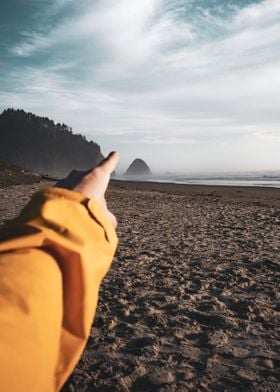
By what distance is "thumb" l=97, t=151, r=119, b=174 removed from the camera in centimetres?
111

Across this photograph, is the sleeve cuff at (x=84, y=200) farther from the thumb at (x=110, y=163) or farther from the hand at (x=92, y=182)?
the thumb at (x=110, y=163)

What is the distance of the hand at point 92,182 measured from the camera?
1.01 meters

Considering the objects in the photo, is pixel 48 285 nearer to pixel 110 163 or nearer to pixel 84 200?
pixel 84 200

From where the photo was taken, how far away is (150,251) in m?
7.20

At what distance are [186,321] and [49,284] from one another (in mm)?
3479

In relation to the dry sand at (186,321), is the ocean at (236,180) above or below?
above

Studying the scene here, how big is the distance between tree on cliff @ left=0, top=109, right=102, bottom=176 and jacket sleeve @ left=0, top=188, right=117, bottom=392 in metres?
131

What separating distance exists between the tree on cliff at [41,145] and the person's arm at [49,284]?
13089 centimetres

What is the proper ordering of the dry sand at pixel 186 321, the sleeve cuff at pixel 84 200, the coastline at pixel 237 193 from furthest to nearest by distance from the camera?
the coastline at pixel 237 193, the dry sand at pixel 186 321, the sleeve cuff at pixel 84 200

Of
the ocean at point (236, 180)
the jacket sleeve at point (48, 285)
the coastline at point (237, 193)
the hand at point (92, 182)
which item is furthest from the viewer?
the ocean at point (236, 180)

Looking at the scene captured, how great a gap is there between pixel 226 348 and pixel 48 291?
310 centimetres

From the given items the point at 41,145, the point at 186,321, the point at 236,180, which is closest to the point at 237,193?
the point at 186,321

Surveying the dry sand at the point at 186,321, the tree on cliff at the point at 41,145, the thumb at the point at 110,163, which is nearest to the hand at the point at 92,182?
the thumb at the point at 110,163

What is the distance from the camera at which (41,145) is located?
143250 mm
